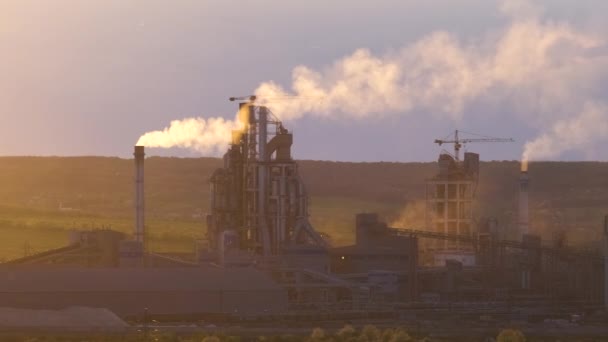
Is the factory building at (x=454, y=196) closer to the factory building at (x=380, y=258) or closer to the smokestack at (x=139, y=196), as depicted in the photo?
the factory building at (x=380, y=258)

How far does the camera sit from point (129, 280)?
8556 centimetres

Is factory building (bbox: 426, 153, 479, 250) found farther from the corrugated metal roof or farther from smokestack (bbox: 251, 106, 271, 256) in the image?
the corrugated metal roof

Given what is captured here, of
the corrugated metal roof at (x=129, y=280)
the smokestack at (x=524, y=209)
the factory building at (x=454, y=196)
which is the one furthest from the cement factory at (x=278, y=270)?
the smokestack at (x=524, y=209)

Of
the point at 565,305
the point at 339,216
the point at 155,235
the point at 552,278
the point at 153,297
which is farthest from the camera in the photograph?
the point at 339,216

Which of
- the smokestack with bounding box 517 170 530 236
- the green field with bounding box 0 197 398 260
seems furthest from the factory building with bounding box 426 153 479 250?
the green field with bounding box 0 197 398 260

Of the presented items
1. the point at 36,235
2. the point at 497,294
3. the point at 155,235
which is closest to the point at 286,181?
the point at 497,294

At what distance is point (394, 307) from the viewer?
8950cm

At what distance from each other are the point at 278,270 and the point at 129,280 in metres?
13.5

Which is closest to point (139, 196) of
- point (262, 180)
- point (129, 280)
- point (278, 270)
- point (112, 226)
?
point (262, 180)

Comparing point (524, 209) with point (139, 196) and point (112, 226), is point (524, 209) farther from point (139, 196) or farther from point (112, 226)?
point (112, 226)

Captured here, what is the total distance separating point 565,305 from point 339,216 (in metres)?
92.3

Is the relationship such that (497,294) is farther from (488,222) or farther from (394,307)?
(488,222)

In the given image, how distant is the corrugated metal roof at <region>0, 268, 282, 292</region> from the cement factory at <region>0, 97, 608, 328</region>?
0.27 feet

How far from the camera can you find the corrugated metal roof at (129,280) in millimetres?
84375
